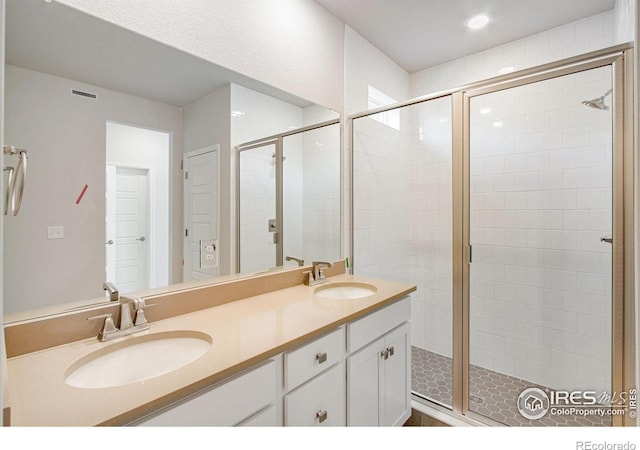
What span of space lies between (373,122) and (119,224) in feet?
6.13

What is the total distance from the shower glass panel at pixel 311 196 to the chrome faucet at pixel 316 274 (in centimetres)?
10

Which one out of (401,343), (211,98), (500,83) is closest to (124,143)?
(211,98)

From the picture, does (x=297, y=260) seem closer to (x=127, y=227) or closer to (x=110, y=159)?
(x=127, y=227)

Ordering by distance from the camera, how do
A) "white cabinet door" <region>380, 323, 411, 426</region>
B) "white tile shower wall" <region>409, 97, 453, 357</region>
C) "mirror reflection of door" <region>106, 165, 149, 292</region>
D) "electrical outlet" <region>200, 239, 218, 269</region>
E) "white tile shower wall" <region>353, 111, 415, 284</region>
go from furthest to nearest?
"white tile shower wall" <region>409, 97, 453, 357</region>, "white tile shower wall" <region>353, 111, 415, 284</region>, "white cabinet door" <region>380, 323, 411, 426</region>, "electrical outlet" <region>200, 239, 218, 269</region>, "mirror reflection of door" <region>106, 165, 149, 292</region>

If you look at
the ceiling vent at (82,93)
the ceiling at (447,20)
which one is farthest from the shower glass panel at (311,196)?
the ceiling vent at (82,93)

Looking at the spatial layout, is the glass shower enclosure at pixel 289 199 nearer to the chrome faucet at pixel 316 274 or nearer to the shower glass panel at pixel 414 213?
the chrome faucet at pixel 316 274

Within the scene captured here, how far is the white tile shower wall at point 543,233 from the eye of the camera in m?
1.95

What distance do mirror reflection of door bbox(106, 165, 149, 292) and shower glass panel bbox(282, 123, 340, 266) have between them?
0.80m

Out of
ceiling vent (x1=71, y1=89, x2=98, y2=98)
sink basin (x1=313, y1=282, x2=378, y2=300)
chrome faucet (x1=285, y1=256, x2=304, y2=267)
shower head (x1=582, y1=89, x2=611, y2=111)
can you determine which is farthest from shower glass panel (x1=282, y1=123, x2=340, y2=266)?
shower head (x1=582, y1=89, x2=611, y2=111)

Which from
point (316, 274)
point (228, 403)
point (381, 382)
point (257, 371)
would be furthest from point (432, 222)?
point (228, 403)

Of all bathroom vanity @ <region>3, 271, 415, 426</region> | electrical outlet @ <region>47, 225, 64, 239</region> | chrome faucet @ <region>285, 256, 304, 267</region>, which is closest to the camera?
bathroom vanity @ <region>3, 271, 415, 426</region>

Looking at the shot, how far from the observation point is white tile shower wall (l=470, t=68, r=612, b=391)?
195 centimetres

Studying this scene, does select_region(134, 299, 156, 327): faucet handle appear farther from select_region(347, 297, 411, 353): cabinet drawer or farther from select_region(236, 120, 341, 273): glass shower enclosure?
select_region(347, 297, 411, 353): cabinet drawer

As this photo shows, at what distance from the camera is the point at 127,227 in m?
1.21
